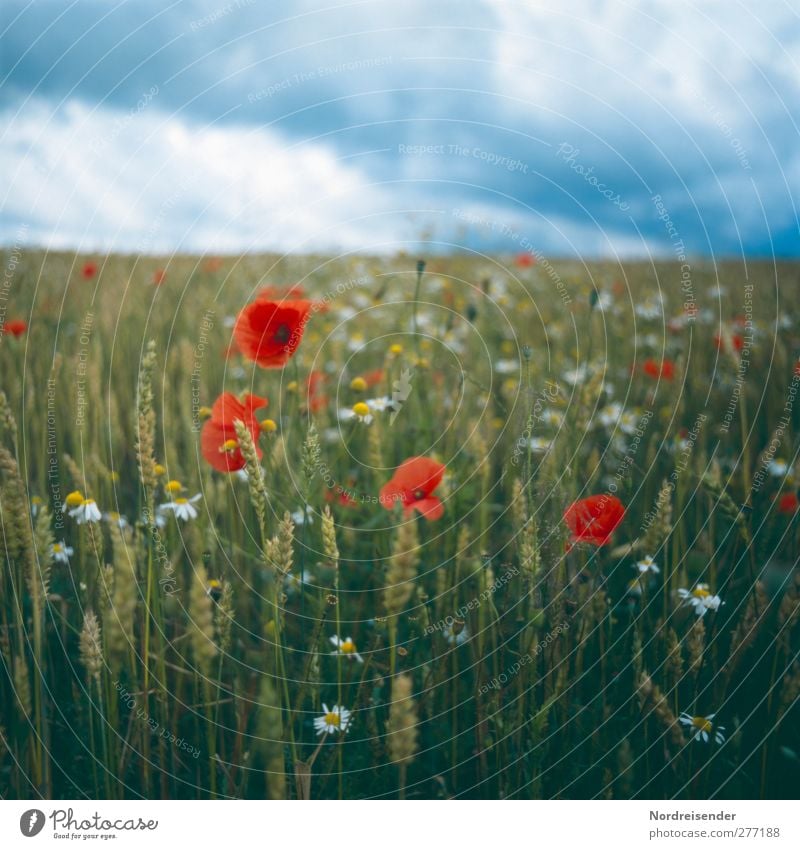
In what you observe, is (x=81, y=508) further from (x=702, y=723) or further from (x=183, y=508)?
(x=702, y=723)

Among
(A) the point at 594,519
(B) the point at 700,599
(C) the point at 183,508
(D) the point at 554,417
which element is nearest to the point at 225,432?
(C) the point at 183,508

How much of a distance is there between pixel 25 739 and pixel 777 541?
1546 millimetres

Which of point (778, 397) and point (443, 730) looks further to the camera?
point (778, 397)

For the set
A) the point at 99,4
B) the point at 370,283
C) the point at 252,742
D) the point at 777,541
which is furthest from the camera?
the point at 370,283

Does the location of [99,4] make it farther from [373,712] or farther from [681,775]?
[681,775]

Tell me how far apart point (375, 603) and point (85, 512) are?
1.88ft

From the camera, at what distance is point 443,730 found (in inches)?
43.8

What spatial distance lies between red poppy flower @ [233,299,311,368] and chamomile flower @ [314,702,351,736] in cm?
64

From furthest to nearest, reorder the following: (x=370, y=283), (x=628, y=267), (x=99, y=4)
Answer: (x=628, y=267) < (x=370, y=283) < (x=99, y=4)

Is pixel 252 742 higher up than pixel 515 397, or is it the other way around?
pixel 515 397

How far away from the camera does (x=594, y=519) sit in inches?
43.7

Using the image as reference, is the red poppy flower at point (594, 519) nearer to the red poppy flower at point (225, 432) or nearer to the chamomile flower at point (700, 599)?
the chamomile flower at point (700, 599)

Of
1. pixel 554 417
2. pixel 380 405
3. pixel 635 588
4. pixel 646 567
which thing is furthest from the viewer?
pixel 554 417
